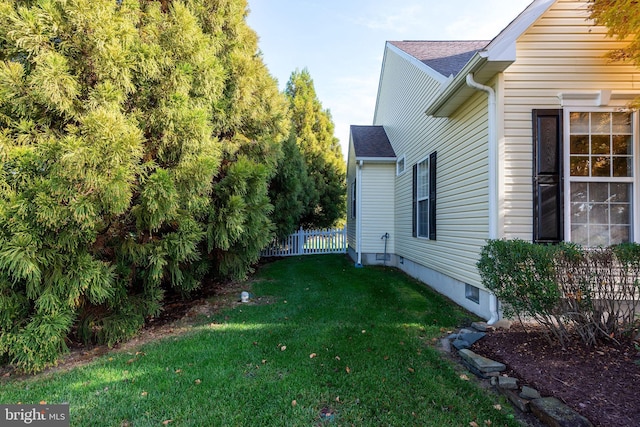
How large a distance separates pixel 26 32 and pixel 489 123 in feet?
18.0

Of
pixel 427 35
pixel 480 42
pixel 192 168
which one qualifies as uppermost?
pixel 427 35

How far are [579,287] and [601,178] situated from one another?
6.05ft

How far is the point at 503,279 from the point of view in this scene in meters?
3.54

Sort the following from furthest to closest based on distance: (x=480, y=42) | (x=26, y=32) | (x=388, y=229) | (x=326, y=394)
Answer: (x=388, y=229)
(x=480, y=42)
(x=26, y=32)
(x=326, y=394)

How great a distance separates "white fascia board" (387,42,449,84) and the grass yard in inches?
173

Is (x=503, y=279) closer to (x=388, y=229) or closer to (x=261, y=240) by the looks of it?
(x=261, y=240)

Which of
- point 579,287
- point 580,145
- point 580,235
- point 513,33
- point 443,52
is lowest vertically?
point 579,287

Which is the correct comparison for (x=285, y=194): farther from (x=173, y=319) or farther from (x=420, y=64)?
(x=173, y=319)

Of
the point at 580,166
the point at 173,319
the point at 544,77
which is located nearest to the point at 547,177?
the point at 580,166

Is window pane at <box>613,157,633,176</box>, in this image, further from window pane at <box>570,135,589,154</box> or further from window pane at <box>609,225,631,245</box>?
window pane at <box>609,225,631,245</box>

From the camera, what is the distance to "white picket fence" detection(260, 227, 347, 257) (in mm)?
13258

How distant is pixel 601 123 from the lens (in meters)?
4.07

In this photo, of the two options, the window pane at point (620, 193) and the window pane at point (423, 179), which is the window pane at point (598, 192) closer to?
the window pane at point (620, 193)

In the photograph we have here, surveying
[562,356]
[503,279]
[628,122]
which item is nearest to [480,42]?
[628,122]
